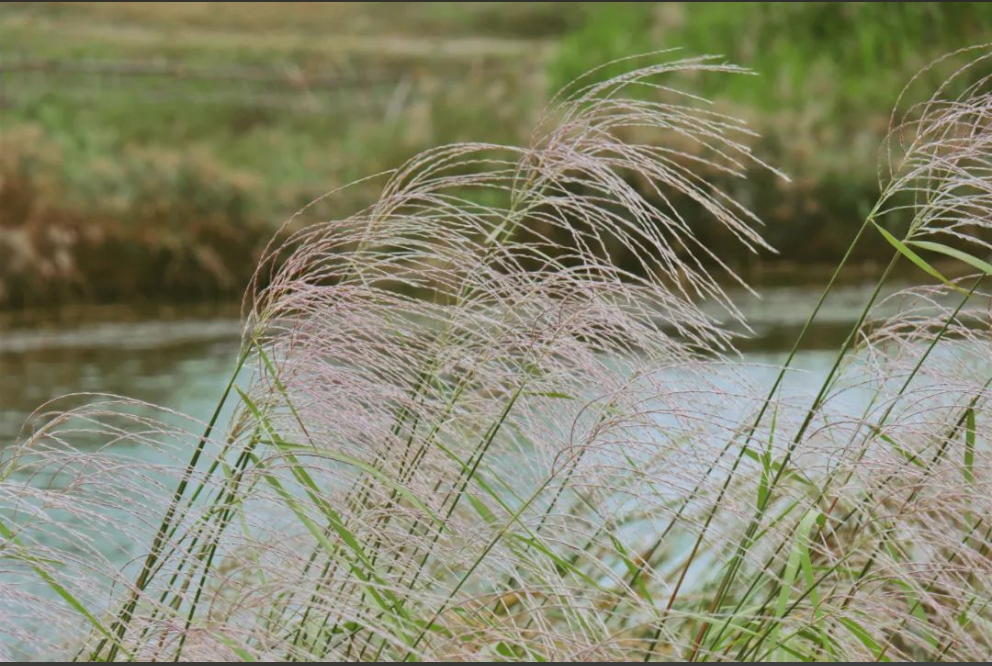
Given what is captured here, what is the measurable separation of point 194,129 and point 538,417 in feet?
8.19

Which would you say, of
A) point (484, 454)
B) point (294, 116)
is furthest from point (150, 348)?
point (484, 454)

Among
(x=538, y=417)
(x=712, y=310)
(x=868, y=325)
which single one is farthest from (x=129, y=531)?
(x=712, y=310)

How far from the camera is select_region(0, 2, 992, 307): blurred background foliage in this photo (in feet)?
10.0

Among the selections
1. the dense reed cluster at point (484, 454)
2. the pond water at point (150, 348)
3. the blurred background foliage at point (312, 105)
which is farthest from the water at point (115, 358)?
the dense reed cluster at point (484, 454)

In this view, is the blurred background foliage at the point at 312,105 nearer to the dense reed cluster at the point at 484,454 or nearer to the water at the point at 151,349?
the water at the point at 151,349

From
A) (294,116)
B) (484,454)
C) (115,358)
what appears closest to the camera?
(484,454)

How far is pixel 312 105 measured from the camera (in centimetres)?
320

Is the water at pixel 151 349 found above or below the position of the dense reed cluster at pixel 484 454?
below

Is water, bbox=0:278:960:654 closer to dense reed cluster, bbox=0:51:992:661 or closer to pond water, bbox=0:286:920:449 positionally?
pond water, bbox=0:286:920:449

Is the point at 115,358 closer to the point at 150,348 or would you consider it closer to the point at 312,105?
the point at 150,348

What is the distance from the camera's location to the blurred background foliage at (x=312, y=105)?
305 centimetres

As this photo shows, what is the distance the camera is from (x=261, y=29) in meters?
3.11

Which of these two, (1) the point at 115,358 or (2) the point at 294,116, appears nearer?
(1) the point at 115,358

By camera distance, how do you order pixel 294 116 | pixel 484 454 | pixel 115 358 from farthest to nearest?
pixel 294 116 < pixel 115 358 < pixel 484 454
